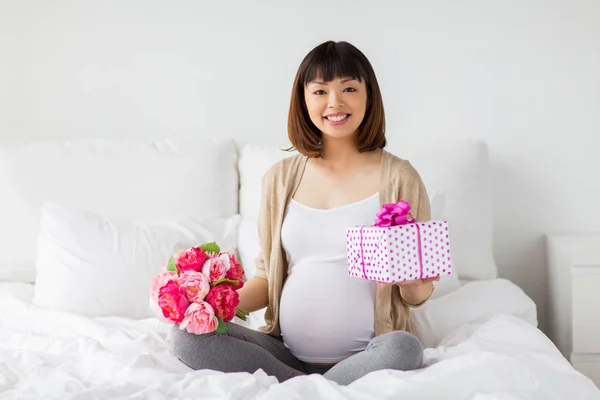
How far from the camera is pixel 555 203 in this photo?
8.60ft

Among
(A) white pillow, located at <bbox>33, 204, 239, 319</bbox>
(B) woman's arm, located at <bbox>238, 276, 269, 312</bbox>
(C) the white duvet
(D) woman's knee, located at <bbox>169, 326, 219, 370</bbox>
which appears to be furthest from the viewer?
(A) white pillow, located at <bbox>33, 204, 239, 319</bbox>

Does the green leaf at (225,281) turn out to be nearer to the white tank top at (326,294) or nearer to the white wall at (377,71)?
the white tank top at (326,294)

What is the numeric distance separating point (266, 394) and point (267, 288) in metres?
0.61

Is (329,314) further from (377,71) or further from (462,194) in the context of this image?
(377,71)

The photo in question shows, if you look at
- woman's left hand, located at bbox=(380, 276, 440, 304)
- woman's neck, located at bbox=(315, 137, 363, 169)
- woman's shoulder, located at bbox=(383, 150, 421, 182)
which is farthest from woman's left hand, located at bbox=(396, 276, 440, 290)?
woman's neck, located at bbox=(315, 137, 363, 169)

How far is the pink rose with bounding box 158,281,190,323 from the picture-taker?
148 centimetres

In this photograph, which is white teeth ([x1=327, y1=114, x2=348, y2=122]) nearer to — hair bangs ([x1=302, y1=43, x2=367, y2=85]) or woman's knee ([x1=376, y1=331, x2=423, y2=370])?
hair bangs ([x1=302, y1=43, x2=367, y2=85])

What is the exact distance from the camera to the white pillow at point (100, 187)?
2.33 metres

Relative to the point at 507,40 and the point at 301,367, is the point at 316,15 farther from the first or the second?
the point at 301,367

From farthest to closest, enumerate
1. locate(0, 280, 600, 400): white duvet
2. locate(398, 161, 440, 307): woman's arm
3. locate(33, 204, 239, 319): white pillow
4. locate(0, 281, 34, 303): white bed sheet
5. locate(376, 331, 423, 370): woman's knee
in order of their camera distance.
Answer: locate(0, 281, 34, 303): white bed sheet < locate(33, 204, 239, 319): white pillow < locate(398, 161, 440, 307): woman's arm < locate(376, 331, 423, 370): woman's knee < locate(0, 280, 600, 400): white duvet

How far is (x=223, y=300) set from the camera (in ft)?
4.97

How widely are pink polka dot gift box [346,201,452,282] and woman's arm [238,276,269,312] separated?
0.40 metres

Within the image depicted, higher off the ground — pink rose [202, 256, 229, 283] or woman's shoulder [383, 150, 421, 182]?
woman's shoulder [383, 150, 421, 182]

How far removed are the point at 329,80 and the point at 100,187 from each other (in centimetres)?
100
